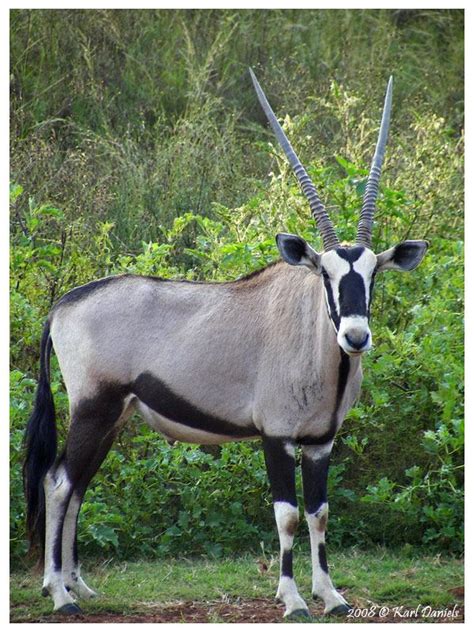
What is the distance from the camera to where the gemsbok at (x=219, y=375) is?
230 inches

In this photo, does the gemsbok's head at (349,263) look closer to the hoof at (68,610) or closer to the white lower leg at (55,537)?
the white lower leg at (55,537)

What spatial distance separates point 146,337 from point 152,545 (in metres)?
1.87

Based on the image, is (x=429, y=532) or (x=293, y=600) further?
(x=429, y=532)

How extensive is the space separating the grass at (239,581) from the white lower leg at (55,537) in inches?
5.2

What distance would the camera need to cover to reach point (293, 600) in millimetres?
5723

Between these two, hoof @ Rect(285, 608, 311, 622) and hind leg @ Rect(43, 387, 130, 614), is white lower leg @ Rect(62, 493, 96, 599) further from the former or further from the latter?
hoof @ Rect(285, 608, 311, 622)

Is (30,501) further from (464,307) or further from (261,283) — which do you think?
(464,307)

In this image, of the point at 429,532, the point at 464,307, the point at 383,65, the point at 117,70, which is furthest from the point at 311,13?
the point at 429,532

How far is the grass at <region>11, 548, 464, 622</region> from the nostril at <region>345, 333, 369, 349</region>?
5.44 ft

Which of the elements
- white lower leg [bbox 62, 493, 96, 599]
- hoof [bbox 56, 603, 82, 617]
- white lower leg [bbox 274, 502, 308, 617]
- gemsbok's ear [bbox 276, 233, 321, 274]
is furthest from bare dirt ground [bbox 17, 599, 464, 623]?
gemsbok's ear [bbox 276, 233, 321, 274]

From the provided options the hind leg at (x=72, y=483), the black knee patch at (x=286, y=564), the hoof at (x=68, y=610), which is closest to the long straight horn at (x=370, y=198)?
the hind leg at (x=72, y=483)

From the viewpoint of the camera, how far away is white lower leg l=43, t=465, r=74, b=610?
234 inches

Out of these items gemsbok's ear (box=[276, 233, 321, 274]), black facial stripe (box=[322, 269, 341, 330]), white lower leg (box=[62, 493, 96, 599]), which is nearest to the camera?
black facial stripe (box=[322, 269, 341, 330])

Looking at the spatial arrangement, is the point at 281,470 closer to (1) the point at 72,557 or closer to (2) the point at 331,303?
(2) the point at 331,303
